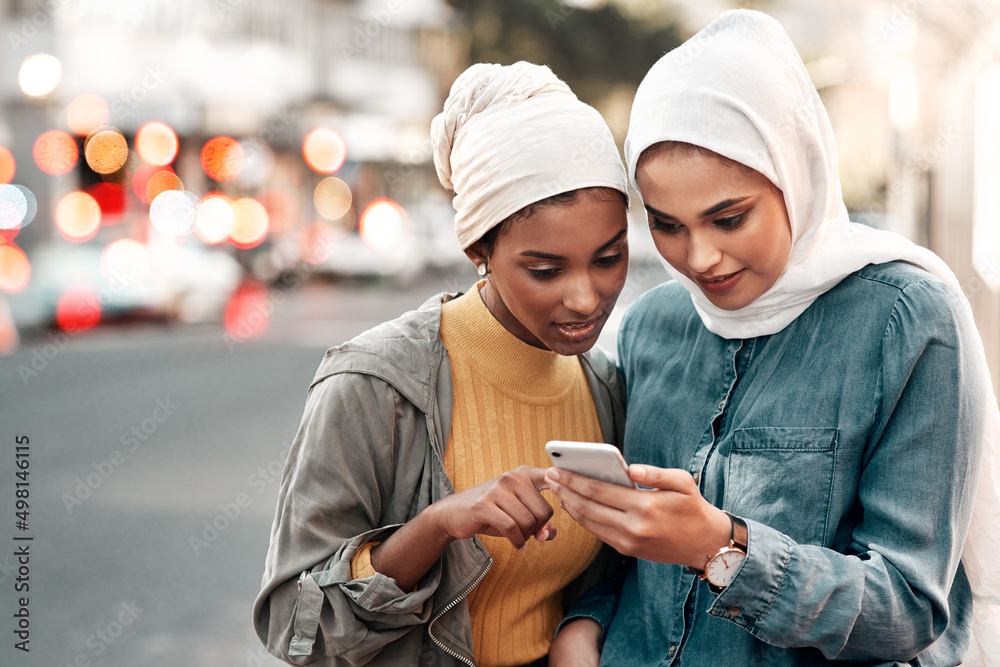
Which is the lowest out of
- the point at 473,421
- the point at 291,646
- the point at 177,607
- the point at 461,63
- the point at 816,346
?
the point at 177,607

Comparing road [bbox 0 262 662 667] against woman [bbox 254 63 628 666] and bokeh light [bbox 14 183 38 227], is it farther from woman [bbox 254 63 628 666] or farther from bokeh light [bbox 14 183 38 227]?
bokeh light [bbox 14 183 38 227]

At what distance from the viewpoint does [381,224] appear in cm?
2988

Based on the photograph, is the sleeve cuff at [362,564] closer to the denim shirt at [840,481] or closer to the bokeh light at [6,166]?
the denim shirt at [840,481]

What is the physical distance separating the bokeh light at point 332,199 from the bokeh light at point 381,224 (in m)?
1.12

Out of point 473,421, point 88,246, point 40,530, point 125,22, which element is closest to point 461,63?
point 88,246

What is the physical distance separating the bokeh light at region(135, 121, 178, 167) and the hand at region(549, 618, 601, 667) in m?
28.8

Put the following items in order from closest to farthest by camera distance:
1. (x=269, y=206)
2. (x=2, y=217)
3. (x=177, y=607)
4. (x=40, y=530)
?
(x=177, y=607) → (x=40, y=530) → (x=2, y=217) → (x=269, y=206)

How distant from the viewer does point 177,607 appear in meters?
5.44

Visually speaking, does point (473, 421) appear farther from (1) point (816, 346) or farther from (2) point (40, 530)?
(2) point (40, 530)

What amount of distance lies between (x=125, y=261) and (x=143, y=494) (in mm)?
9837

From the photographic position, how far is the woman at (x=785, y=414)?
1638mm

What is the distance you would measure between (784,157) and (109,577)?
17.6 feet

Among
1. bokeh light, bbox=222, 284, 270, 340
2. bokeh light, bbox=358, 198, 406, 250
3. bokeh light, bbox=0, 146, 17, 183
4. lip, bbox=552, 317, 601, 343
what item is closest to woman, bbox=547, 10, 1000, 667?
lip, bbox=552, 317, 601, 343

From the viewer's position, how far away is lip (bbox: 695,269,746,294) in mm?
1891
